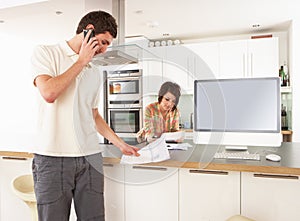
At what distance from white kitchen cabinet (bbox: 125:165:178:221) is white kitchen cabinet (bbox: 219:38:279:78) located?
2.66 metres

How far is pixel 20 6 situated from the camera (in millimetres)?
2809

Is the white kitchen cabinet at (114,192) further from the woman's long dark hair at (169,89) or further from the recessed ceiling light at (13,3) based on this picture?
the recessed ceiling light at (13,3)

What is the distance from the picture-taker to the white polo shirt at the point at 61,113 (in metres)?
1.19

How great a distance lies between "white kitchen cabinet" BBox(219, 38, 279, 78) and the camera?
11.9 feet

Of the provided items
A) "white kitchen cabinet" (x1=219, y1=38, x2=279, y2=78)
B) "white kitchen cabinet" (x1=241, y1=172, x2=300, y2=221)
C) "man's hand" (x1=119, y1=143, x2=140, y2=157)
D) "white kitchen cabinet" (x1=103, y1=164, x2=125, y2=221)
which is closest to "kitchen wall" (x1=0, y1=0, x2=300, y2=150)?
"white kitchen cabinet" (x1=219, y1=38, x2=279, y2=78)

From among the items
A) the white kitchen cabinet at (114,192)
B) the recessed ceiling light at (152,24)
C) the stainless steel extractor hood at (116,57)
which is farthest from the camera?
the recessed ceiling light at (152,24)

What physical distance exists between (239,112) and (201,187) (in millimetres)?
530

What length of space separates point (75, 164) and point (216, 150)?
2.77 ft

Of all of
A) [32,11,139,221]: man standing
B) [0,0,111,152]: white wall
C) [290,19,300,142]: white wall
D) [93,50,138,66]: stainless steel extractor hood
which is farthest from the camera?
[0,0,111,152]: white wall

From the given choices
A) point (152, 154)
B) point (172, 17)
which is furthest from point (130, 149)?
point (172, 17)

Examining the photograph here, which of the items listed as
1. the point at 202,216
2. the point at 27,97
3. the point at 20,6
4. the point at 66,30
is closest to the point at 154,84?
the point at 202,216

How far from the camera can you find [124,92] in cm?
151

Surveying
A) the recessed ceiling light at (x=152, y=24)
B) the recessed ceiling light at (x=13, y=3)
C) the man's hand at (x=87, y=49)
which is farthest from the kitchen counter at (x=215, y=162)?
the recessed ceiling light at (x=152, y=24)

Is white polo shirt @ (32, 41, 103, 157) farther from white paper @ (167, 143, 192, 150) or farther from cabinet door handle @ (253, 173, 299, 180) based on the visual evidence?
cabinet door handle @ (253, 173, 299, 180)
